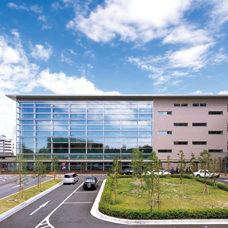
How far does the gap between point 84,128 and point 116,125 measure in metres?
8.03

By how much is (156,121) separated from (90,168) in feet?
65.3

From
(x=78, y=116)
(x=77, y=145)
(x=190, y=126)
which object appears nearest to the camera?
(x=190, y=126)

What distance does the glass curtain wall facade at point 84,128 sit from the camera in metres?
45.6

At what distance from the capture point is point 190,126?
148ft

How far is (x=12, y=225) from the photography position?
42.4 feet

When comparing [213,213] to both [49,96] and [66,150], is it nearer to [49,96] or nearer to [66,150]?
[66,150]

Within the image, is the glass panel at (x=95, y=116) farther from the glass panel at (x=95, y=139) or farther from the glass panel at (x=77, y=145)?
the glass panel at (x=77, y=145)

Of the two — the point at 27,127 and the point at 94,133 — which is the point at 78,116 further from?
the point at 27,127

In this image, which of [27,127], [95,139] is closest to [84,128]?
[95,139]

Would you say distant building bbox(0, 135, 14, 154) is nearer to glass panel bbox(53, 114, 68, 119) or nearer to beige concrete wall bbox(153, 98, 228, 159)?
glass panel bbox(53, 114, 68, 119)

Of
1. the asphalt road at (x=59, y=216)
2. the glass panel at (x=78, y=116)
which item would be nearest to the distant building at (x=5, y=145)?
the glass panel at (x=78, y=116)

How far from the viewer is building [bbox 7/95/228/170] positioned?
45.0 meters

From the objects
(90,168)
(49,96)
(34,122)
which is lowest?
(90,168)

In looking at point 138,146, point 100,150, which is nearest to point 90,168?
point 100,150
